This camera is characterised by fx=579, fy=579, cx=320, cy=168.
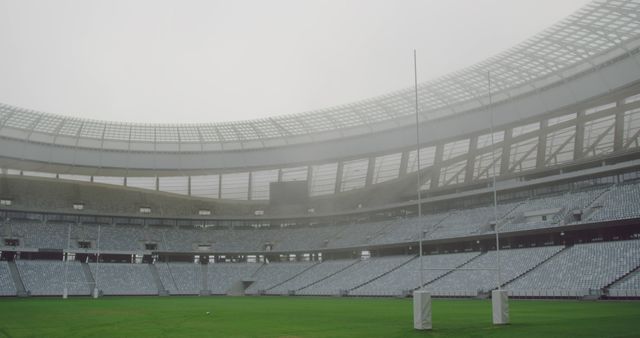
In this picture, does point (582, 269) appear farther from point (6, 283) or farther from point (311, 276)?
point (6, 283)

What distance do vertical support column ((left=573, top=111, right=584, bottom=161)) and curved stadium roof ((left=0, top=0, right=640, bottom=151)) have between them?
397cm

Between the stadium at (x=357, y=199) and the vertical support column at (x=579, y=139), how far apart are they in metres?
0.10

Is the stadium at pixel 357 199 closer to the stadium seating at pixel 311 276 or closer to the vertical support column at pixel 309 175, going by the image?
the stadium seating at pixel 311 276

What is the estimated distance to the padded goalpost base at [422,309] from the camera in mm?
18203

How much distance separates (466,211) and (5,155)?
4669cm

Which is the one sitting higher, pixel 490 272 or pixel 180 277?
pixel 490 272

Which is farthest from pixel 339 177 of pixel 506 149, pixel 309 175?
pixel 506 149

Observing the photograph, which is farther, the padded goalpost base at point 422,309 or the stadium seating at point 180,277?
the stadium seating at point 180,277

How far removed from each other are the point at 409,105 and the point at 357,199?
16832 mm

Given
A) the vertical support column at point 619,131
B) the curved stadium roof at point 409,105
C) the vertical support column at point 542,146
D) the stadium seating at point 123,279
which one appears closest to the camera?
the curved stadium roof at point 409,105

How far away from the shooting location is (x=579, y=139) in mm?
49844

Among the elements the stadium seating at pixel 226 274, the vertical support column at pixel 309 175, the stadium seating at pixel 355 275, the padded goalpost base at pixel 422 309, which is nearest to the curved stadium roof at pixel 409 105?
the vertical support column at pixel 309 175

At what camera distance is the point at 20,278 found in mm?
58062

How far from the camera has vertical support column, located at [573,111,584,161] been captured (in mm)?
49031
